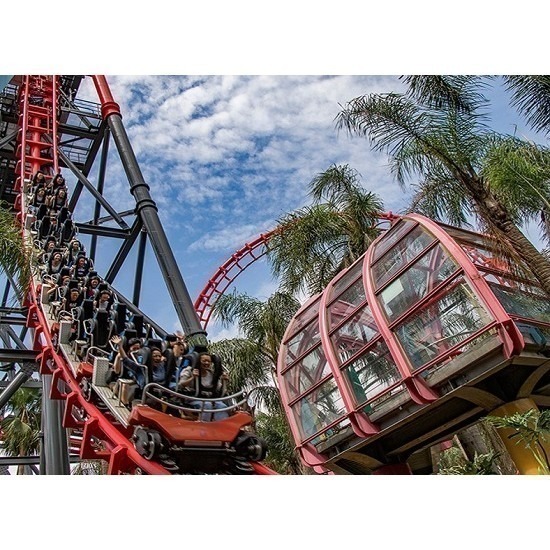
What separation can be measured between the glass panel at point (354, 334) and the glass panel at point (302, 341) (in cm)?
53

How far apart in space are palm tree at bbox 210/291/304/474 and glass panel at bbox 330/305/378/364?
10.4ft

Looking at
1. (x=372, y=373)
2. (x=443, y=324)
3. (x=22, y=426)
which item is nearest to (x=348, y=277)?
(x=372, y=373)

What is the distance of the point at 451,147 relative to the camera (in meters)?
5.41

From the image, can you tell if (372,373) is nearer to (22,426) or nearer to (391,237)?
(391,237)

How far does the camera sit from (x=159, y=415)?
165 inches

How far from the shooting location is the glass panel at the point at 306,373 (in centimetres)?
718

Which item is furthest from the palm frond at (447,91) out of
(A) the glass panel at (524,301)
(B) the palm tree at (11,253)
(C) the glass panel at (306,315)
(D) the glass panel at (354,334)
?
(B) the palm tree at (11,253)

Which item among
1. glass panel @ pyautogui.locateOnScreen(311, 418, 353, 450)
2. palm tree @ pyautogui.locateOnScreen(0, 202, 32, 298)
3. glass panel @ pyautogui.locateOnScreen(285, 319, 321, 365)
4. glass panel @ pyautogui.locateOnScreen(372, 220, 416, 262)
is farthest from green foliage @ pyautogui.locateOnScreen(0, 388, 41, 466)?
glass panel @ pyautogui.locateOnScreen(372, 220, 416, 262)

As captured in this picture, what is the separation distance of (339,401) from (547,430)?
2.62 m

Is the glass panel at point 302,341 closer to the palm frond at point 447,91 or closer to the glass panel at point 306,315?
the glass panel at point 306,315

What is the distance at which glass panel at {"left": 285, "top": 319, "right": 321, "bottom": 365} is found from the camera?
750 centimetres

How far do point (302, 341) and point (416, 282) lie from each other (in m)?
2.33

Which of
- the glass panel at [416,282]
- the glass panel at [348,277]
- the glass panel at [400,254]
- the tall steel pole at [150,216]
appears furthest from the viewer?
the glass panel at [348,277]

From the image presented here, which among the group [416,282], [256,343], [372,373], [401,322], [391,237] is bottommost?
[372,373]
